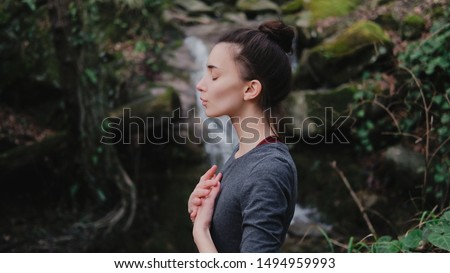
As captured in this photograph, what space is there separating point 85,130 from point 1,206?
1027 mm

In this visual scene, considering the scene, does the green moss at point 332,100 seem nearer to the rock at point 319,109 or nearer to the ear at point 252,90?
the rock at point 319,109

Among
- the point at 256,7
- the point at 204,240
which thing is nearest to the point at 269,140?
the point at 204,240

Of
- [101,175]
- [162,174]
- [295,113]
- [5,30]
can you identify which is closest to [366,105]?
[295,113]

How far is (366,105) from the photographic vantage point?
4.13m

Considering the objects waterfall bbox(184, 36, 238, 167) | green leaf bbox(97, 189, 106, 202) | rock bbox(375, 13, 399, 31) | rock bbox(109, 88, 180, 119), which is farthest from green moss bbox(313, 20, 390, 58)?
green leaf bbox(97, 189, 106, 202)

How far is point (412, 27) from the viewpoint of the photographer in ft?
14.4

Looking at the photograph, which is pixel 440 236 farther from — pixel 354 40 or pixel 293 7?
pixel 293 7

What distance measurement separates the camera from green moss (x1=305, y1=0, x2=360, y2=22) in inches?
233

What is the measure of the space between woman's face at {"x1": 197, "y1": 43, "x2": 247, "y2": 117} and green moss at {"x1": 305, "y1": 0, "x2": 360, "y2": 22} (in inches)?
200

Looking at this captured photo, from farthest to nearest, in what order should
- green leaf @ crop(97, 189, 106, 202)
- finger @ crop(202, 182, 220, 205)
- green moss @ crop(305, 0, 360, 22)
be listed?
green moss @ crop(305, 0, 360, 22) < green leaf @ crop(97, 189, 106, 202) < finger @ crop(202, 182, 220, 205)

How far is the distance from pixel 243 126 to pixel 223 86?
0.35 feet

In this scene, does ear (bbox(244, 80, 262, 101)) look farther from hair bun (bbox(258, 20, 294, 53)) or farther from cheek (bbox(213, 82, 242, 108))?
hair bun (bbox(258, 20, 294, 53))

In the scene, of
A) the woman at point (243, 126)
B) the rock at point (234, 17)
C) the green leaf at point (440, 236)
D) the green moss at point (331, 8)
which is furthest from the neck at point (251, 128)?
the rock at point (234, 17)

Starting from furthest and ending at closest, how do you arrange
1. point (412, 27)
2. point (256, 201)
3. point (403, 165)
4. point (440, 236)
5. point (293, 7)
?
point (293, 7)
point (412, 27)
point (403, 165)
point (440, 236)
point (256, 201)
